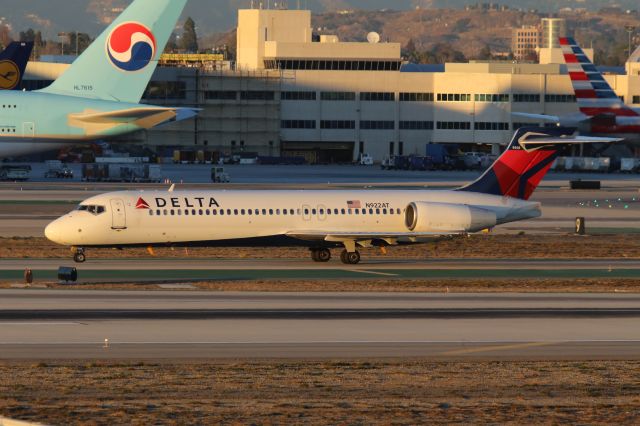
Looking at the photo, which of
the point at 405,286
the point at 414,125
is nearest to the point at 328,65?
the point at 414,125

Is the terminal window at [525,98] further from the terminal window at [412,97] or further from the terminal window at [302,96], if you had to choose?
the terminal window at [302,96]

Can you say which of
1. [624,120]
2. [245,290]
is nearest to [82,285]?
[245,290]

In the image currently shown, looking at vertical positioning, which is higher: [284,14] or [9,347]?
[284,14]

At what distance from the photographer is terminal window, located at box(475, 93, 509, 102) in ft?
604

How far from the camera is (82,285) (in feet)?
150

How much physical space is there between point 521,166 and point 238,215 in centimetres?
1323

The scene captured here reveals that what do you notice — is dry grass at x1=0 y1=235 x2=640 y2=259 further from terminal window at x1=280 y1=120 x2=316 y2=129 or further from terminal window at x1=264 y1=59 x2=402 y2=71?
terminal window at x1=264 y1=59 x2=402 y2=71

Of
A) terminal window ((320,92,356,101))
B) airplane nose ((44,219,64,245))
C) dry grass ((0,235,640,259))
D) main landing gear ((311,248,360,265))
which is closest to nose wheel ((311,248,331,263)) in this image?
main landing gear ((311,248,360,265))

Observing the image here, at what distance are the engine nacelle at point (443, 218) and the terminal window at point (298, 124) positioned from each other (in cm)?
12982

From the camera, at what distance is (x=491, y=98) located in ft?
607

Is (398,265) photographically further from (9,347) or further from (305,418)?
(305,418)

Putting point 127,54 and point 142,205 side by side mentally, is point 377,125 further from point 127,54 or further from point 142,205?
point 142,205

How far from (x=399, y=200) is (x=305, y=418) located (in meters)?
32.1

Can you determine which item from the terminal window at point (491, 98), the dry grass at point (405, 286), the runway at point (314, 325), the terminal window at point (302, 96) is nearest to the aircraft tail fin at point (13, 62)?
the terminal window at point (302, 96)
